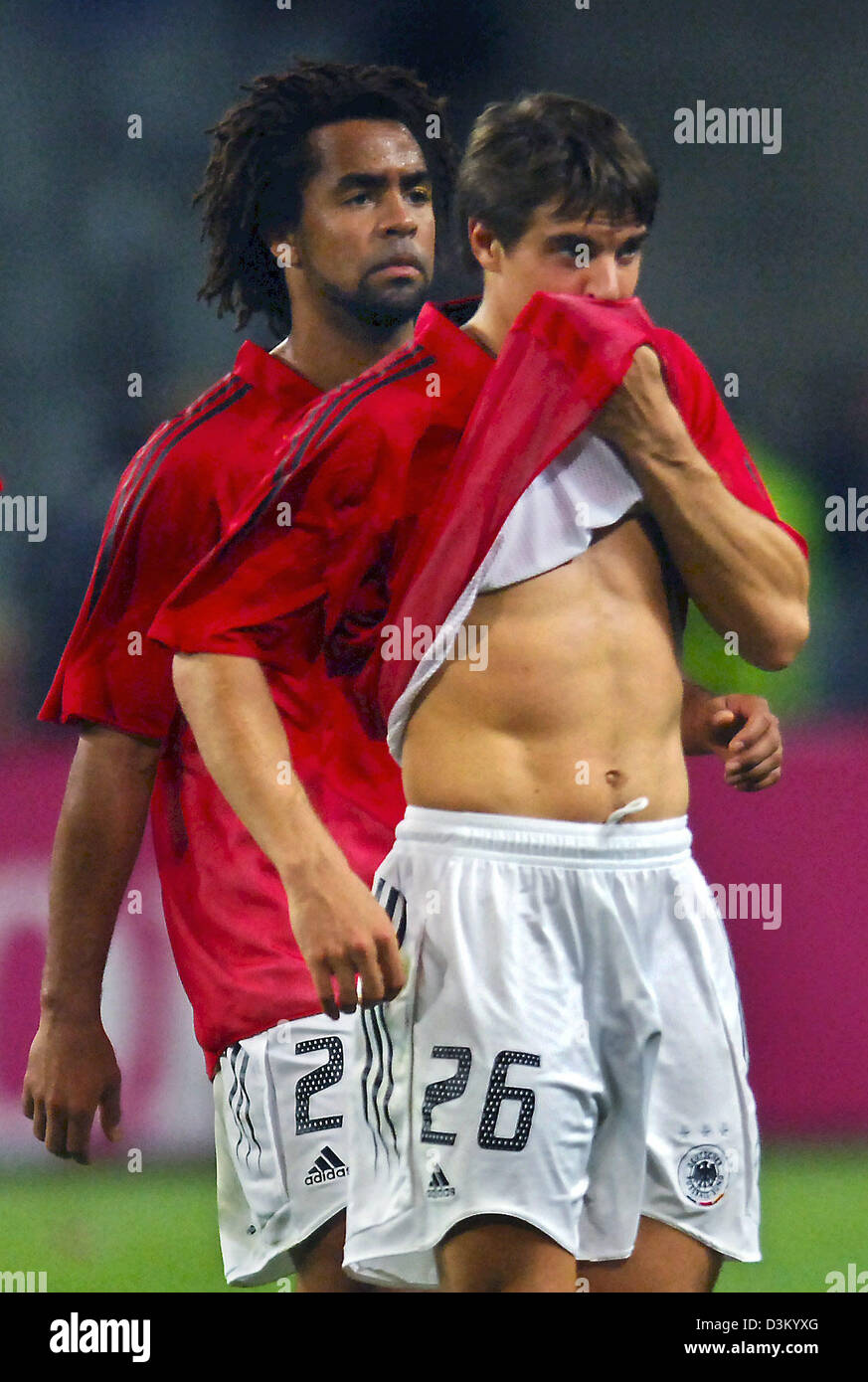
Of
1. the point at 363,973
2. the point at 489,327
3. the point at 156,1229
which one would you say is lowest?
the point at 156,1229

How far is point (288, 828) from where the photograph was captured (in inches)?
60.9

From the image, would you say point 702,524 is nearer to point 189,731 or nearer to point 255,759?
point 255,759

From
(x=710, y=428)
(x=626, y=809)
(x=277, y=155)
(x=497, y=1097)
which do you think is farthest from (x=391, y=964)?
(x=277, y=155)

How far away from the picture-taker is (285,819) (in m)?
1.55

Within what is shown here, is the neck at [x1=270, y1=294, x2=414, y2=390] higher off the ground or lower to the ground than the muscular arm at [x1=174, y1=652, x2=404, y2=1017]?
higher

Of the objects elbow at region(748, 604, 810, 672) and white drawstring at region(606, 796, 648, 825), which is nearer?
white drawstring at region(606, 796, 648, 825)

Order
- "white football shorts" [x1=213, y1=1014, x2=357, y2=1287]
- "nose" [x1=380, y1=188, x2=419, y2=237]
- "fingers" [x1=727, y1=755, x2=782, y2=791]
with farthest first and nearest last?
"nose" [x1=380, y1=188, x2=419, y2=237] → "white football shorts" [x1=213, y1=1014, x2=357, y2=1287] → "fingers" [x1=727, y1=755, x2=782, y2=791]

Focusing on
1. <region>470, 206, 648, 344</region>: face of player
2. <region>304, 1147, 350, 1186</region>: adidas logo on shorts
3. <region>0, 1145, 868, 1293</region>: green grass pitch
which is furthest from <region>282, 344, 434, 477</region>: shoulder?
<region>0, 1145, 868, 1293</region>: green grass pitch

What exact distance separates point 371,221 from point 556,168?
1.04 feet

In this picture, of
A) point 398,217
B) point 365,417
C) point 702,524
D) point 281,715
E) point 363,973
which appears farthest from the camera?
point 398,217

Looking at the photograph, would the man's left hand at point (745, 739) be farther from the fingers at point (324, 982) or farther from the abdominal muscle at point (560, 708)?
the fingers at point (324, 982)

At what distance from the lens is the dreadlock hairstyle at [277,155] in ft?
6.41

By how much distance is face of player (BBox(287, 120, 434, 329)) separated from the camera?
6.29ft

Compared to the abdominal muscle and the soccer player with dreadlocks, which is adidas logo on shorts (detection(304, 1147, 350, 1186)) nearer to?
the soccer player with dreadlocks
